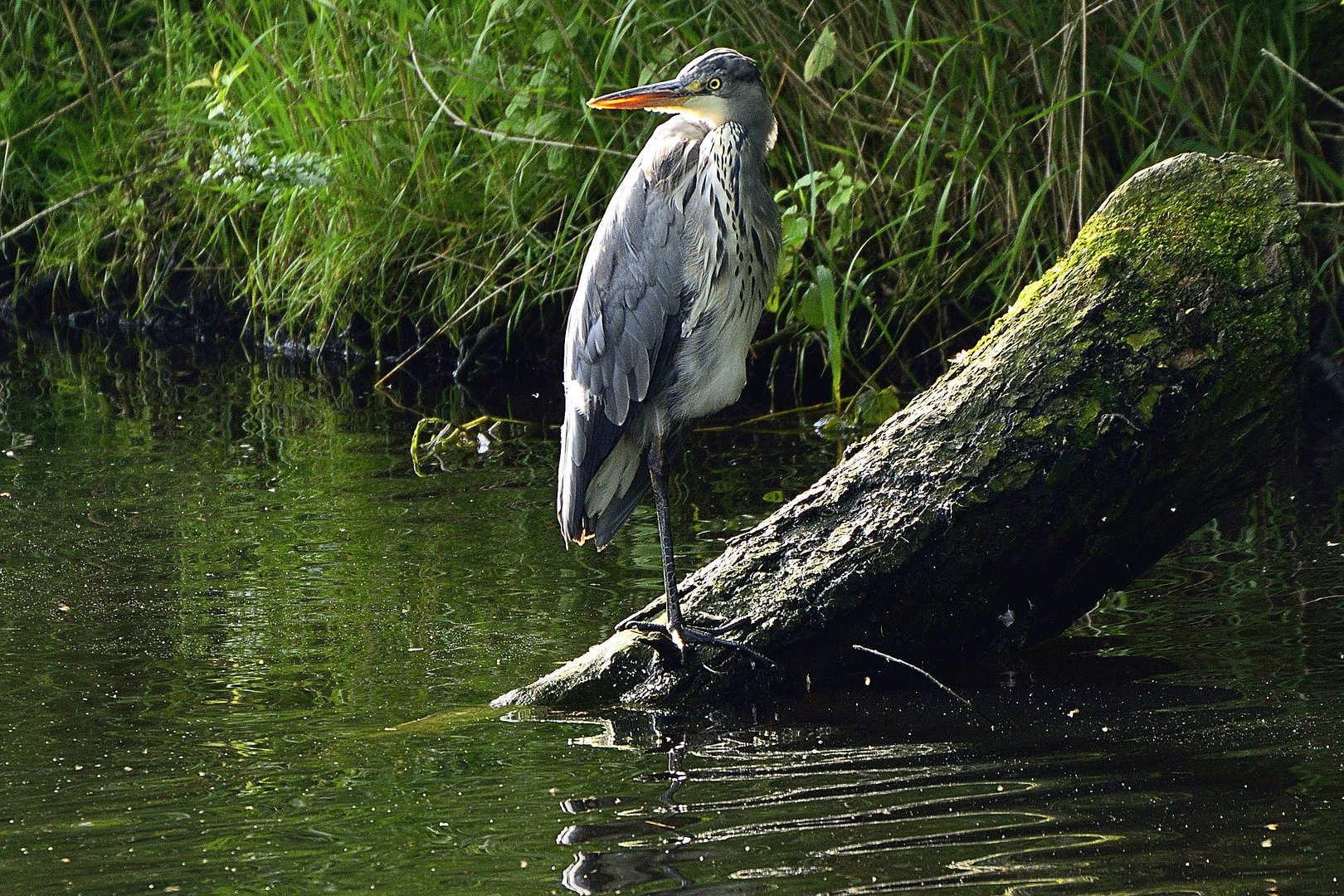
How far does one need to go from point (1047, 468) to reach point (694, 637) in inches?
30.8

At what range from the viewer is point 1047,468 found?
3.20 meters

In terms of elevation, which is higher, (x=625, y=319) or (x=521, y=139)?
(x=521, y=139)

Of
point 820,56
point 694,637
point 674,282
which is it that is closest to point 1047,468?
point 694,637

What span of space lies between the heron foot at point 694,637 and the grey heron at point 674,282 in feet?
1.05

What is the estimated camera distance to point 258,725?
3.17 metres

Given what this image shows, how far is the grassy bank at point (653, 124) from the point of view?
552 cm

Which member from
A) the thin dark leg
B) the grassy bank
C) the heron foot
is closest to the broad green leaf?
the grassy bank

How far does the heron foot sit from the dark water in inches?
5.0

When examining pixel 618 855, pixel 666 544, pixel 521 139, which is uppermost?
pixel 521 139

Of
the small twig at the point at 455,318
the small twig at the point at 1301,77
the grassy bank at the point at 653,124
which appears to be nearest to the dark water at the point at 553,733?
the small twig at the point at 1301,77

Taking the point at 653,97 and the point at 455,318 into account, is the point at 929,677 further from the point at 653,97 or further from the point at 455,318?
the point at 455,318

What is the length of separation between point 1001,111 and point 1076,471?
2798 millimetres

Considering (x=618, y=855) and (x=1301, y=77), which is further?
(x=1301, y=77)

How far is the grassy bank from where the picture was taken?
552 centimetres
